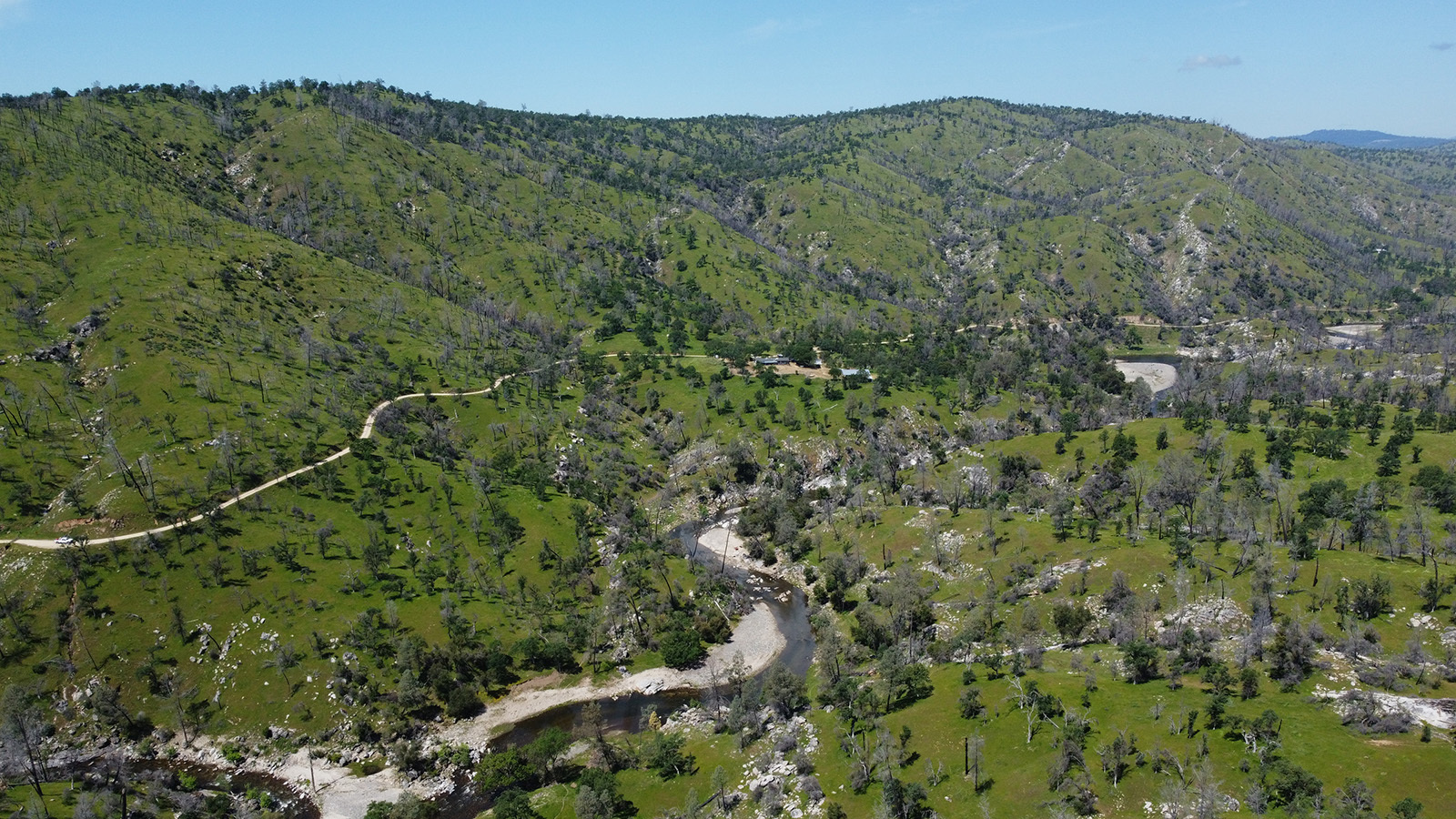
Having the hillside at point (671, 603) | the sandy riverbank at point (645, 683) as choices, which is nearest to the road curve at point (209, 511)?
the hillside at point (671, 603)

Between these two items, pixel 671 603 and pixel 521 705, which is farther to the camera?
pixel 671 603

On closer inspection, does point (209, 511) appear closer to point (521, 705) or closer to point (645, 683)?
point (521, 705)

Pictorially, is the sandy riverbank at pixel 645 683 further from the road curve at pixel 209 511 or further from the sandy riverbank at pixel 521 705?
the road curve at pixel 209 511

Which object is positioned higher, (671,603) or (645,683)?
(671,603)

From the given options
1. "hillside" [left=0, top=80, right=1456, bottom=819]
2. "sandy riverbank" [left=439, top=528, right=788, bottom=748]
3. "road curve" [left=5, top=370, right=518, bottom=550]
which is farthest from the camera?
"road curve" [left=5, top=370, right=518, bottom=550]

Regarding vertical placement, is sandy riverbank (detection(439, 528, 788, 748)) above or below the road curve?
below

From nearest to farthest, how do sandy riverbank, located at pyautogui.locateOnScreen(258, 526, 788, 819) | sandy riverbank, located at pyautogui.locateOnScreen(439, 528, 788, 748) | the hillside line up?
the hillside → sandy riverbank, located at pyautogui.locateOnScreen(258, 526, 788, 819) → sandy riverbank, located at pyautogui.locateOnScreen(439, 528, 788, 748)

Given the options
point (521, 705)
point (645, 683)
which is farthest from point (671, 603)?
point (521, 705)

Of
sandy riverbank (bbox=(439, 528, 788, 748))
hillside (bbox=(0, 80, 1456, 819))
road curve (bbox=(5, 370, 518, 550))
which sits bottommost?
sandy riverbank (bbox=(439, 528, 788, 748))

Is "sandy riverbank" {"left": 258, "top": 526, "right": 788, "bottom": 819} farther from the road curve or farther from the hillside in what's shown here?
the road curve

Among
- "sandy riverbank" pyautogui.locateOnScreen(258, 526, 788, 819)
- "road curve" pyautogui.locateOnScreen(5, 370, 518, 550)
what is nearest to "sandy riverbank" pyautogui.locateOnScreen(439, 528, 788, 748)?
"sandy riverbank" pyautogui.locateOnScreen(258, 526, 788, 819)

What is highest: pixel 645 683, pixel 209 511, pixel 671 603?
pixel 209 511
